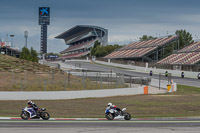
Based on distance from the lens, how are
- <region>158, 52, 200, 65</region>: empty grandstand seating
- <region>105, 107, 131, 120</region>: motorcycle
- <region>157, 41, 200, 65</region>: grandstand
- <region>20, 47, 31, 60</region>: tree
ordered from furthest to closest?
<region>20, 47, 31, 60</region>: tree, <region>158, 52, 200, 65</region>: empty grandstand seating, <region>157, 41, 200, 65</region>: grandstand, <region>105, 107, 131, 120</region>: motorcycle

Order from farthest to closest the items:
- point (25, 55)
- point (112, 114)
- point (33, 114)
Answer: point (25, 55)
point (33, 114)
point (112, 114)

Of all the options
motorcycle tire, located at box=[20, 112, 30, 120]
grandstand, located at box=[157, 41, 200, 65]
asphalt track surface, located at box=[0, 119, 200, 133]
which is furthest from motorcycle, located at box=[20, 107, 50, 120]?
grandstand, located at box=[157, 41, 200, 65]

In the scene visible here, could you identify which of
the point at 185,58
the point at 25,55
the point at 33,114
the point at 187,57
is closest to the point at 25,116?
the point at 33,114

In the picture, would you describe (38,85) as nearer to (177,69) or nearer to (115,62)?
(177,69)

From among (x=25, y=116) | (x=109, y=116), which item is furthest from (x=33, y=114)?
(x=109, y=116)

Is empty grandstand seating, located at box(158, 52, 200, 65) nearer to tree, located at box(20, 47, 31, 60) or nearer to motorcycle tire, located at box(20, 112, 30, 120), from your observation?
tree, located at box(20, 47, 31, 60)

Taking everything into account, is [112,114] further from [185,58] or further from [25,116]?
[185,58]

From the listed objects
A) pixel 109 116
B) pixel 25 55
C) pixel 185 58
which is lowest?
pixel 109 116

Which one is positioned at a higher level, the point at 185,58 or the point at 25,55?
the point at 25,55

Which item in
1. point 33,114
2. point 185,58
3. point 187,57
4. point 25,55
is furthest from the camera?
point 25,55

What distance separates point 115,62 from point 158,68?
83.9 feet

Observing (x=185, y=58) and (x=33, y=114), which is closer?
(x=33, y=114)

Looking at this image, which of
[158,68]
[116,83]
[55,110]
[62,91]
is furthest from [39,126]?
[158,68]
